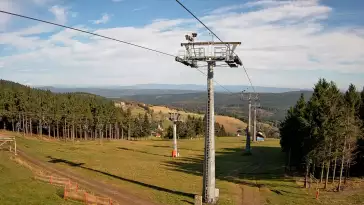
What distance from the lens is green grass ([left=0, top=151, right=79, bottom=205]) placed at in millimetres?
27281

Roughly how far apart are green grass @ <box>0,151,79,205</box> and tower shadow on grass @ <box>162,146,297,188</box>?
82.5ft

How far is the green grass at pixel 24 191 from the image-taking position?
27.3 metres

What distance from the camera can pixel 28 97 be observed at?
4695 inches

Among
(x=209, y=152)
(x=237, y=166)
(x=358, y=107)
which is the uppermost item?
(x=358, y=107)

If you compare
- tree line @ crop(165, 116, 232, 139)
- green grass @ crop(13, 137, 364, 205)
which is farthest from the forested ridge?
green grass @ crop(13, 137, 364, 205)

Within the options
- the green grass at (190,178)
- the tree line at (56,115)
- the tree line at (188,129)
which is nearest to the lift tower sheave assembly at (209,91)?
the green grass at (190,178)

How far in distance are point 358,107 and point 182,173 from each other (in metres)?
30.3

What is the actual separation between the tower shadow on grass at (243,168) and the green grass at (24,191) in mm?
25148

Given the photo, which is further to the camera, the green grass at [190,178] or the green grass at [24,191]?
the green grass at [190,178]

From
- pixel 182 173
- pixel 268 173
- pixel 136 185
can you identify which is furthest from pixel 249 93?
pixel 136 185

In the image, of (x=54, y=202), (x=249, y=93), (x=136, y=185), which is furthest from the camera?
(x=249, y=93)

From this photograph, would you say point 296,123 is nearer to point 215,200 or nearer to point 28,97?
point 215,200

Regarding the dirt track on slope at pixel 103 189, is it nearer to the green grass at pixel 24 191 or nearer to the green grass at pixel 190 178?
the green grass at pixel 190 178

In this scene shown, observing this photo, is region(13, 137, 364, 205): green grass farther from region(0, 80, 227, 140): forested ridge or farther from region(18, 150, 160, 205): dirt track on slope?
region(0, 80, 227, 140): forested ridge
